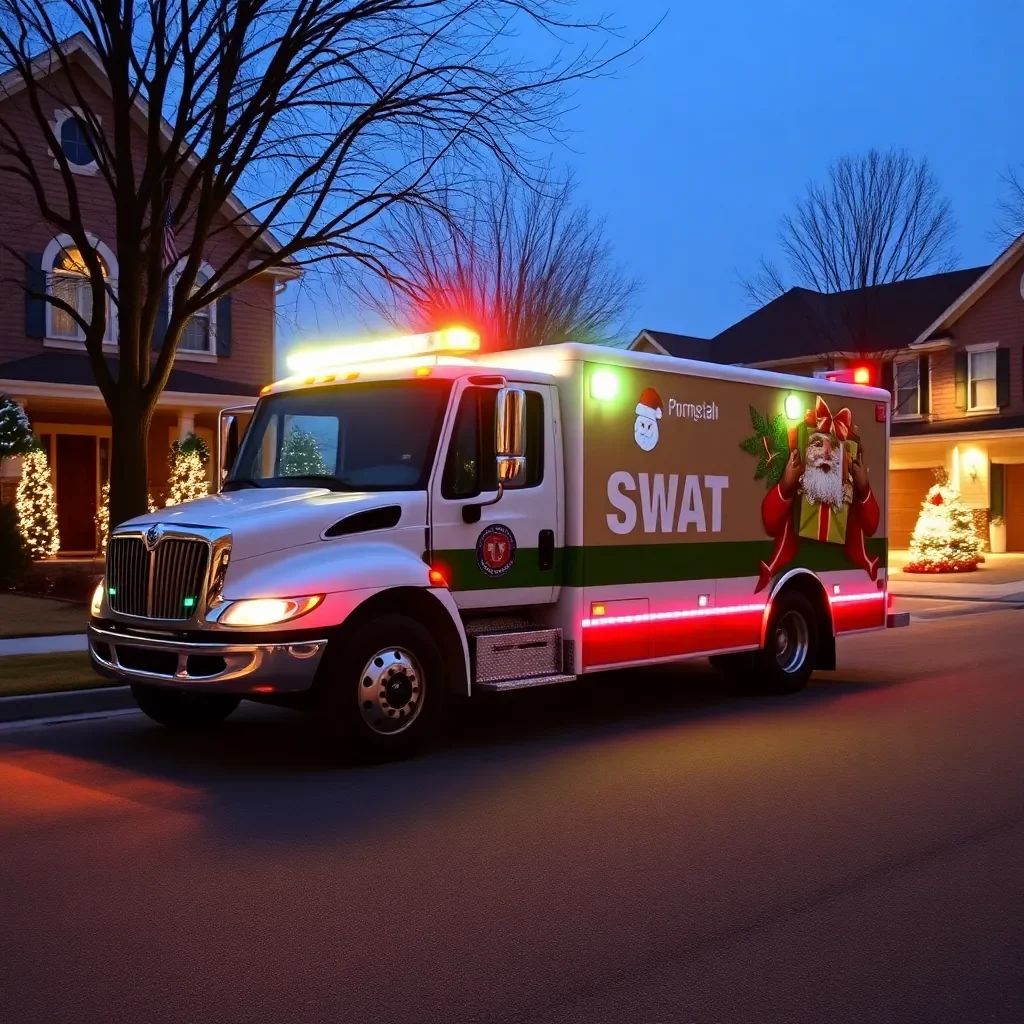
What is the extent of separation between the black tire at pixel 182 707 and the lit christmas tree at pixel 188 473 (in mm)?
12715

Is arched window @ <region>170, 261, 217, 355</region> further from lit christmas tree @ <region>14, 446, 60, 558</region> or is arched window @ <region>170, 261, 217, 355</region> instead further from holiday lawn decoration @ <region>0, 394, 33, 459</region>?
holiday lawn decoration @ <region>0, 394, 33, 459</region>

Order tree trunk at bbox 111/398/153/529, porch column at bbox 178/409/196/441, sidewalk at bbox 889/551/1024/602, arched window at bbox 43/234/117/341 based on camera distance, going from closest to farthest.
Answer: tree trunk at bbox 111/398/153/529
sidewalk at bbox 889/551/1024/602
arched window at bbox 43/234/117/341
porch column at bbox 178/409/196/441

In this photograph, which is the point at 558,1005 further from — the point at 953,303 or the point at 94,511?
the point at 953,303

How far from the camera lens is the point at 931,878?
5.53m

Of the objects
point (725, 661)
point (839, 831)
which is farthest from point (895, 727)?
point (839, 831)

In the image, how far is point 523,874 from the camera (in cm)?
561

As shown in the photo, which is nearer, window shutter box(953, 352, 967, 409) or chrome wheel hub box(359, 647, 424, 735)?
chrome wheel hub box(359, 647, 424, 735)

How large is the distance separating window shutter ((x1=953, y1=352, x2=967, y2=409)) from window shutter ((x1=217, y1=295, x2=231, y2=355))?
795 inches

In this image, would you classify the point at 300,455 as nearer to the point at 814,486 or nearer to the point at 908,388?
the point at 814,486

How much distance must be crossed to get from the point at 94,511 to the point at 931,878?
2185 cm

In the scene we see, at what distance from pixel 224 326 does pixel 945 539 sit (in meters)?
16.1

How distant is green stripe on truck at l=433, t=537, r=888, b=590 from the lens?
8414 mm

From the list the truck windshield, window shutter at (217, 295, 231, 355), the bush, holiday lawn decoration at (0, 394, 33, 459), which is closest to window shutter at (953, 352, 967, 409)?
window shutter at (217, 295, 231, 355)

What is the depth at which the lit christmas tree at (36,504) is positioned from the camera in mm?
20266
